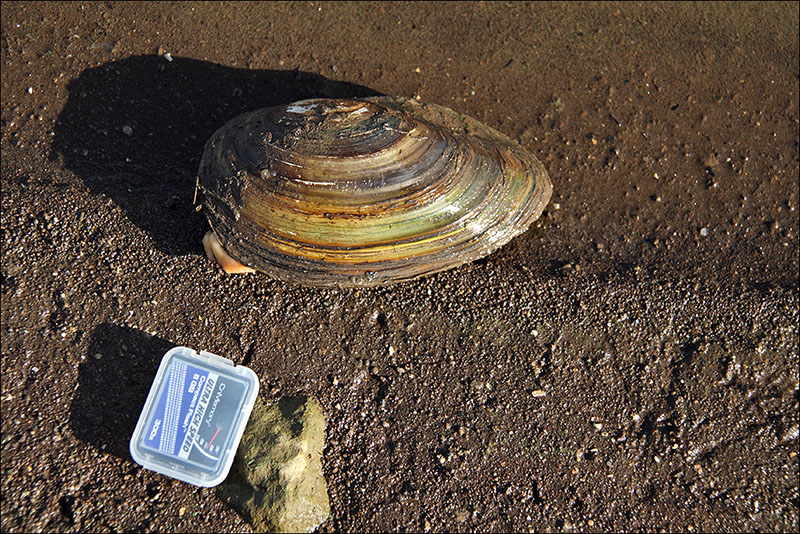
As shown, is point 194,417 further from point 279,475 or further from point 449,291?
point 449,291

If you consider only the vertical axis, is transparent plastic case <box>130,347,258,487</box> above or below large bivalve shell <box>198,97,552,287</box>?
below

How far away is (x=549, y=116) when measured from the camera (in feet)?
10.6

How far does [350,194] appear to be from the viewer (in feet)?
8.18

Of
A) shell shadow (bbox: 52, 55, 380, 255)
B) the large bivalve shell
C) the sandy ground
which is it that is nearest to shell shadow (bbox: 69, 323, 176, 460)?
the sandy ground

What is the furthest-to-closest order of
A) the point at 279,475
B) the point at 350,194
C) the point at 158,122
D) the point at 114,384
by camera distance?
the point at 158,122 < the point at 114,384 < the point at 279,475 < the point at 350,194

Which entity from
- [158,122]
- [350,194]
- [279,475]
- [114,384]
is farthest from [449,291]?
[158,122]

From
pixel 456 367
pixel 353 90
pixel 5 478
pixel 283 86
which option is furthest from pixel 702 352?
pixel 5 478

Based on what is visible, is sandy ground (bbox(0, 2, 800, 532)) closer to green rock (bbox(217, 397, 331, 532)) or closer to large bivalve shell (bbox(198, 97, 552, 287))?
green rock (bbox(217, 397, 331, 532))

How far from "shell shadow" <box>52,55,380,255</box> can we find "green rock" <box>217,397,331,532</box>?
1.07m

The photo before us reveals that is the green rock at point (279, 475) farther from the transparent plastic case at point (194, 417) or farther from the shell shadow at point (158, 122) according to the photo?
the shell shadow at point (158, 122)

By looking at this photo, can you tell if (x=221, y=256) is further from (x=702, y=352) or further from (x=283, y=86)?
(x=702, y=352)

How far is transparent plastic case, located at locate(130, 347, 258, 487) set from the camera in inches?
103

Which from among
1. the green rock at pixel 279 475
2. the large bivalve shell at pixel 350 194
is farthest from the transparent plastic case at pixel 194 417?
the large bivalve shell at pixel 350 194

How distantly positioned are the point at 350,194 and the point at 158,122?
1.44 meters
